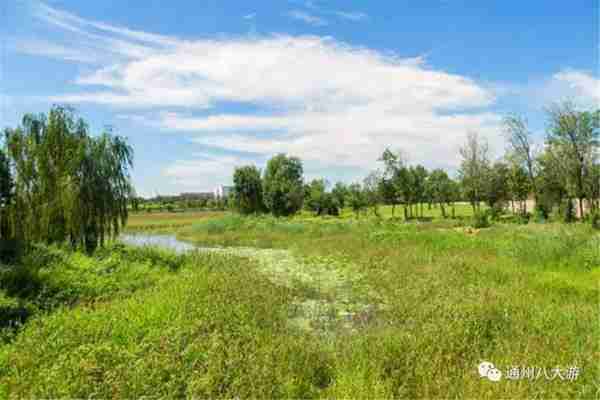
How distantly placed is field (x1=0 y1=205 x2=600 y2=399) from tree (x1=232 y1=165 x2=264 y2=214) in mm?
39414

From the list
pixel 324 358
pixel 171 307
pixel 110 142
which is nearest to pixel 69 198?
pixel 110 142

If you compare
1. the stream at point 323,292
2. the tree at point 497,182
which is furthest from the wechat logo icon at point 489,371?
the tree at point 497,182

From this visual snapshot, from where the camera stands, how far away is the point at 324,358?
4.42 meters

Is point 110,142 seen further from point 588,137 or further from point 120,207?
point 588,137

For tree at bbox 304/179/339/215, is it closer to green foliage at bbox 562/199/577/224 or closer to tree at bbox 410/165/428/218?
tree at bbox 410/165/428/218

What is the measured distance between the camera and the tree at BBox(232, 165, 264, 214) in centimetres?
4903

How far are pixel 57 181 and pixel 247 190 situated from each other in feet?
129

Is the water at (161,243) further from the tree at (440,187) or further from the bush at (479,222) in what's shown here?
the tree at (440,187)

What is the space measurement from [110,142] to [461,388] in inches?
502

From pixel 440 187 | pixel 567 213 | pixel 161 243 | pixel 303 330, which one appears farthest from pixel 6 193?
pixel 440 187

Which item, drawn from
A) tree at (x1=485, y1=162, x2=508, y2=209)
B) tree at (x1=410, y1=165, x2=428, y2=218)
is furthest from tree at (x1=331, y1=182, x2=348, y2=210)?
tree at (x1=485, y1=162, x2=508, y2=209)

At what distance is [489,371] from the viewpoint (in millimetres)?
4043

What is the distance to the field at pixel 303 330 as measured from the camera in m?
3.80

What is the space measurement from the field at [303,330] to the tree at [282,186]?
3736cm
